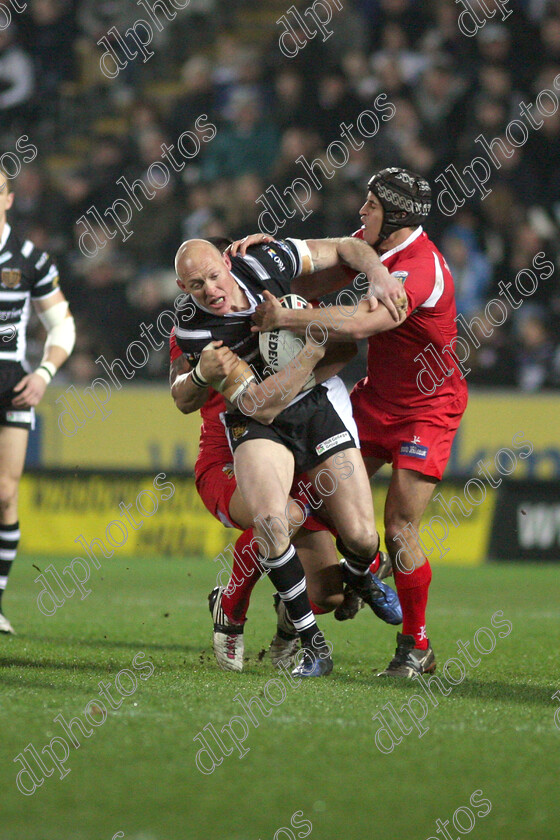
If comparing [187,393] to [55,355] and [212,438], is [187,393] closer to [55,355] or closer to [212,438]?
[212,438]

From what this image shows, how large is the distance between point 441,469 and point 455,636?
5.31ft

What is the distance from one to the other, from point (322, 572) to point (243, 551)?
483 mm

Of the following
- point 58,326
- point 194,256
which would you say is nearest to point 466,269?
point 58,326

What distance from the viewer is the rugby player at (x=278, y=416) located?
4.79m

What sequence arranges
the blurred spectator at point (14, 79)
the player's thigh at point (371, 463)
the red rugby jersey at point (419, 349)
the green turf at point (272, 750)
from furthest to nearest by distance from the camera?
1. the blurred spectator at point (14, 79)
2. the player's thigh at point (371, 463)
3. the red rugby jersey at point (419, 349)
4. the green turf at point (272, 750)

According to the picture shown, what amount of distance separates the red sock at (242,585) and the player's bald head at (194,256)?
4.35 ft

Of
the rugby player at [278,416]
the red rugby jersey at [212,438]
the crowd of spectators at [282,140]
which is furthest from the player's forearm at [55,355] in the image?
the crowd of spectators at [282,140]

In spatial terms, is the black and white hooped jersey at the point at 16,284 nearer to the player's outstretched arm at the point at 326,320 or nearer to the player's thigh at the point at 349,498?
the player's outstretched arm at the point at 326,320

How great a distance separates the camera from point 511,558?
11.5m

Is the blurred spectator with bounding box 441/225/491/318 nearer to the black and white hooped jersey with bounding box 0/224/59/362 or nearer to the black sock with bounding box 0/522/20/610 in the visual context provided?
the black and white hooped jersey with bounding box 0/224/59/362

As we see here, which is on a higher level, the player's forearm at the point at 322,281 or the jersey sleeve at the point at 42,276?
the player's forearm at the point at 322,281

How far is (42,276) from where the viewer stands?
6.58 m

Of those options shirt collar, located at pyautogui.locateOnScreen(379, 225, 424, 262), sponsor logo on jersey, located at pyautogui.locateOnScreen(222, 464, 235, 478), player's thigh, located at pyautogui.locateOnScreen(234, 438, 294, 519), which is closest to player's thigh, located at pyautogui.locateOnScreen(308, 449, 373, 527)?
player's thigh, located at pyautogui.locateOnScreen(234, 438, 294, 519)

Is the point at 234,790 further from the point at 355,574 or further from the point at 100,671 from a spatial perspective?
the point at 355,574
